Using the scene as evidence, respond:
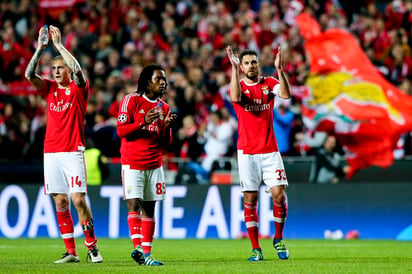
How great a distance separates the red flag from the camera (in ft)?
57.6

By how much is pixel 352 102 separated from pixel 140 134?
27.2 feet

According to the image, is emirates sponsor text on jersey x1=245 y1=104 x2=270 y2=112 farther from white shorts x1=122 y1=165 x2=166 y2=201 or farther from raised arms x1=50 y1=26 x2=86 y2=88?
raised arms x1=50 y1=26 x2=86 y2=88

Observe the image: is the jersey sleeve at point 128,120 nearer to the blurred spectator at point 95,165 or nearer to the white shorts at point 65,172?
the white shorts at point 65,172

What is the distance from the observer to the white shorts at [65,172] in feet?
35.6

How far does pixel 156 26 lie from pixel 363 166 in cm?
928

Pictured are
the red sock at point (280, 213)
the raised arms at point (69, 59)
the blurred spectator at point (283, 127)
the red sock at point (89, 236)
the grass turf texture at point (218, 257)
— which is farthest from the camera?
the blurred spectator at point (283, 127)

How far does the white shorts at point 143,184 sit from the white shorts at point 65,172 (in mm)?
575

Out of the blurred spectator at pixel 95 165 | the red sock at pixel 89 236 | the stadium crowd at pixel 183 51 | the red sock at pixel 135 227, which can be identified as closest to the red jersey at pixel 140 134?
the red sock at pixel 135 227

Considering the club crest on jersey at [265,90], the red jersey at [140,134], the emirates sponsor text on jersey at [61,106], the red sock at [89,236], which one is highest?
the club crest on jersey at [265,90]

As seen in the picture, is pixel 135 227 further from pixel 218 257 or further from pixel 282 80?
pixel 282 80

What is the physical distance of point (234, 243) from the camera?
15727mm

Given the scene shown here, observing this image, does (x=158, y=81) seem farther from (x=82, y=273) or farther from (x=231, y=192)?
(x=231, y=192)

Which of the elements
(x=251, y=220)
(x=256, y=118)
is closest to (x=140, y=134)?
(x=256, y=118)

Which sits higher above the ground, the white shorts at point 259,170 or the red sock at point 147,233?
the white shorts at point 259,170
